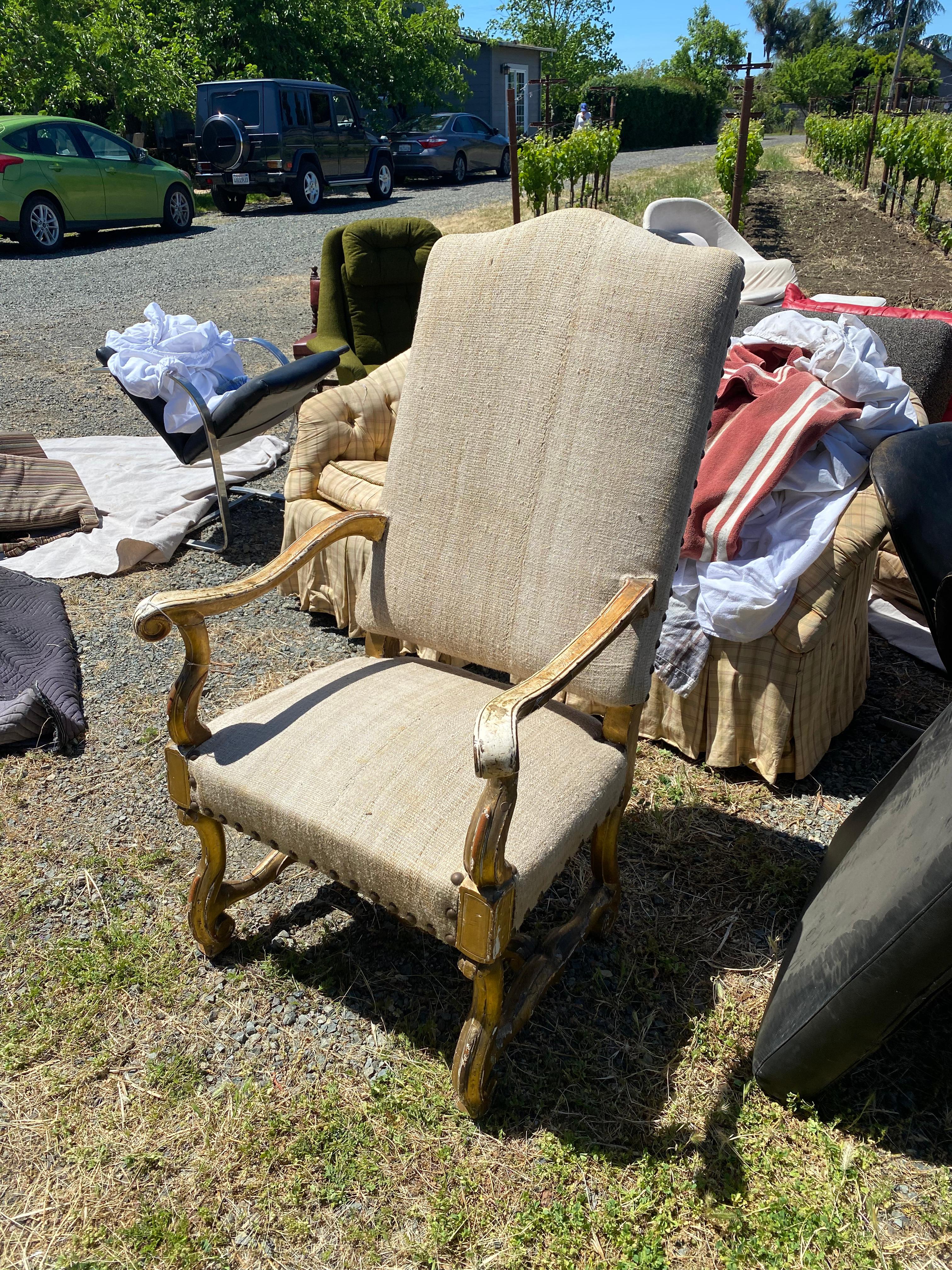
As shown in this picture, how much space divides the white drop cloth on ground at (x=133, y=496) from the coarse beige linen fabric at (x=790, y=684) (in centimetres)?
233

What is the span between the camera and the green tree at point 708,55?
35.9 m

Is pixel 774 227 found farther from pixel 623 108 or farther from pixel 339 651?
pixel 623 108

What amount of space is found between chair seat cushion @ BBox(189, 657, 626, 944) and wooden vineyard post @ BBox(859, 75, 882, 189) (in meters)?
15.4

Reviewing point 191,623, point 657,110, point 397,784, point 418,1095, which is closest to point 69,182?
point 191,623

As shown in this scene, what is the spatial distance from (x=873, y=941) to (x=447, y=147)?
1704cm

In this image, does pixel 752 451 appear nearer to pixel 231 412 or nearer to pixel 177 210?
pixel 231 412

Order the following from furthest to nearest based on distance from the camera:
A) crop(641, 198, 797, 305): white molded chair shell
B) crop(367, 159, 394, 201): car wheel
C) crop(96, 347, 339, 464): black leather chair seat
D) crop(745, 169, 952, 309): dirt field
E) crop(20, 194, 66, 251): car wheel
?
crop(367, 159, 394, 201): car wheel, crop(20, 194, 66, 251): car wheel, crop(745, 169, 952, 309): dirt field, crop(641, 198, 797, 305): white molded chair shell, crop(96, 347, 339, 464): black leather chair seat

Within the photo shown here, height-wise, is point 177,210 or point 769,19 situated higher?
point 769,19

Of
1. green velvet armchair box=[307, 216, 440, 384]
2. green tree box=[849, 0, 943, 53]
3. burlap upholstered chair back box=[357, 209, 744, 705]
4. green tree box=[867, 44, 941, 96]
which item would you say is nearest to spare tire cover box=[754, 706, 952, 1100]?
burlap upholstered chair back box=[357, 209, 744, 705]

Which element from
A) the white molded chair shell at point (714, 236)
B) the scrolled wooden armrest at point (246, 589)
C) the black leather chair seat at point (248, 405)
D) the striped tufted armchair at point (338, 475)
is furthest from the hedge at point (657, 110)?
the scrolled wooden armrest at point (246, 589)

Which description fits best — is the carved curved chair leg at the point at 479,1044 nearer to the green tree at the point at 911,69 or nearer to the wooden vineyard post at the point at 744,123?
the wooden vineyard post at the point at 744,123

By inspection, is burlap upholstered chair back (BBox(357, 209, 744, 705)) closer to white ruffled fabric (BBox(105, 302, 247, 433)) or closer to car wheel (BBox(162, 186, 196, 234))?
white ruffled fabric (BBox(105, 302, 247, 433))

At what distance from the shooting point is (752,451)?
272 cm

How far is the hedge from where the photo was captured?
28.6 metres
